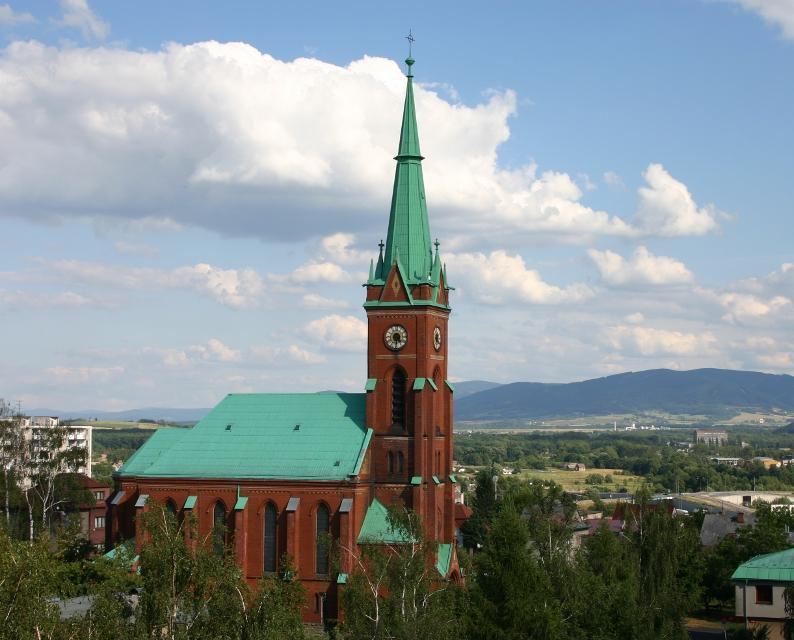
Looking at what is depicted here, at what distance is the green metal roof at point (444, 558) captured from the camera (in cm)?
8400

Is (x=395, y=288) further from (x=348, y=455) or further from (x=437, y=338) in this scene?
(x=348, y=455)

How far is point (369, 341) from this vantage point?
289 ft

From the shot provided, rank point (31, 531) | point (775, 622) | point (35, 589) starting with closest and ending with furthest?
point (35, 589), point (775, 622), point (31, 531)

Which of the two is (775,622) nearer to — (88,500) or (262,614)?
(262,614)

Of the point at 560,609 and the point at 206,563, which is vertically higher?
the point at 206,563

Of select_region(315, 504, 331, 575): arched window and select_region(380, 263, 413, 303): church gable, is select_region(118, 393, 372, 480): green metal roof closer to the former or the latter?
select_region(315, 504, 331, 575): arched window

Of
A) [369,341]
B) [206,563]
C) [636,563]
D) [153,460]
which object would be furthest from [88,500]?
[206,563]

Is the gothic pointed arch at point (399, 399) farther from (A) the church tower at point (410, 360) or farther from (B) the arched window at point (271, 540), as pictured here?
(B) the arched window at point (271, 540)

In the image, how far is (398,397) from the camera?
87625mm

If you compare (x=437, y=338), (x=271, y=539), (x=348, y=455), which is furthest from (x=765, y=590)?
(x=271, y=539)

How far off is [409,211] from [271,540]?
27.7 meters

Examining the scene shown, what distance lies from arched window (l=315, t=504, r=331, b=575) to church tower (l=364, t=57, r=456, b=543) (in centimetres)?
446

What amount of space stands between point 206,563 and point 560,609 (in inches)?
1002

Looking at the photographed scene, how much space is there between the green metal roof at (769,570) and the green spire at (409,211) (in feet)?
107
